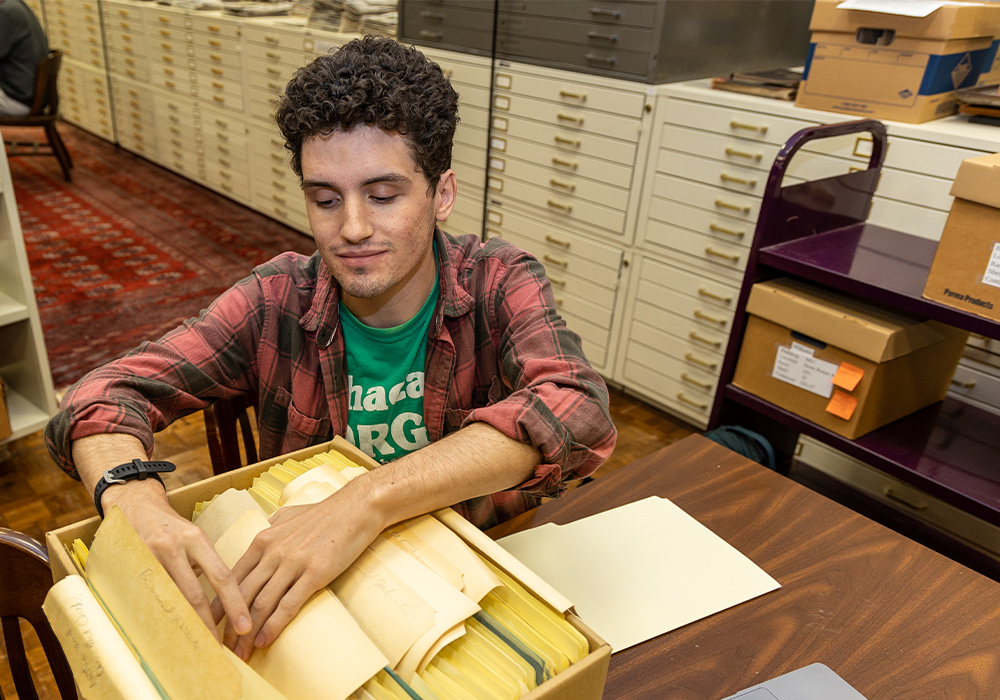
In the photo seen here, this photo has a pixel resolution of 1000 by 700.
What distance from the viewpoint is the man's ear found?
1.13 metres

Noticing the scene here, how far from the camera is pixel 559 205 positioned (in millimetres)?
2896

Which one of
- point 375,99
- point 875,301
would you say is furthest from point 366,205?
point 875,301

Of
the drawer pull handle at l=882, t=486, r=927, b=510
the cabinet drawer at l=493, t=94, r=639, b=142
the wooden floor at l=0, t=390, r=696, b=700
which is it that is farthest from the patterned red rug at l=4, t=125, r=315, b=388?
the drawer pull handle at l=882, t=486, r=927, b=510

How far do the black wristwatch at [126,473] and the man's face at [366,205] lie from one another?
1.21ft

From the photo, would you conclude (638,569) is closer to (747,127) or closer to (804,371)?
(804,371)

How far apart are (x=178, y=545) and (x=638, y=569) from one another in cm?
59

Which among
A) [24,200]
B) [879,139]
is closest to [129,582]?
[879,139]

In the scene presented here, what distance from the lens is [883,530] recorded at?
1.10 m

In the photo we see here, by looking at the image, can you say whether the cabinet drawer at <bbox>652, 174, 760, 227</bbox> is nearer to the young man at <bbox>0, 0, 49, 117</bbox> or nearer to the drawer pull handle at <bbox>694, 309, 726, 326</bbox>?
the drawer pull handle at <bbox>694, 309, 726, 326</bbox>

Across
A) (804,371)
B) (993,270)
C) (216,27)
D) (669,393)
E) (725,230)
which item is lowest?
(669,393)

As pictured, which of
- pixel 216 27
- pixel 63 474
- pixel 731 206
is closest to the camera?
pixel 63 474

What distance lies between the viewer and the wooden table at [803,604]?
32.6 inches

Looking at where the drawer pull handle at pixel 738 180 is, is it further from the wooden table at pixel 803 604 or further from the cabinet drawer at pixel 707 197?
the wooden table at pixel 803 604

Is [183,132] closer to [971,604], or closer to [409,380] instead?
[409,380]
